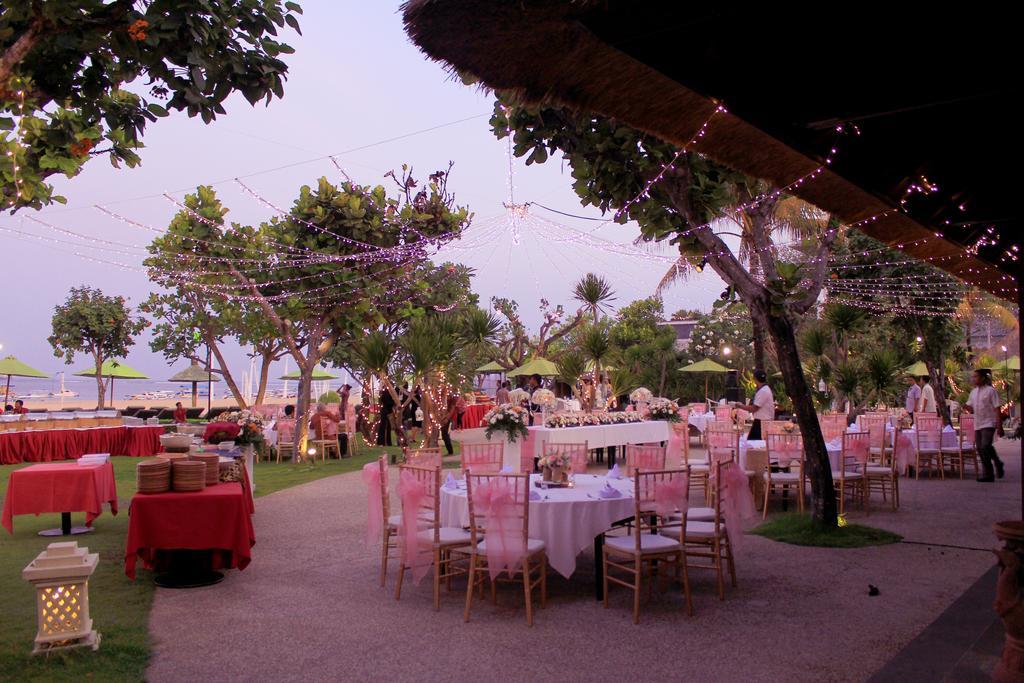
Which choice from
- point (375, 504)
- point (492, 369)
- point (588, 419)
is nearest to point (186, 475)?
point (375, 504)

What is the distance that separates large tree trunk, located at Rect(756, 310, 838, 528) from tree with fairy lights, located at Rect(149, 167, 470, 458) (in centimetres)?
754

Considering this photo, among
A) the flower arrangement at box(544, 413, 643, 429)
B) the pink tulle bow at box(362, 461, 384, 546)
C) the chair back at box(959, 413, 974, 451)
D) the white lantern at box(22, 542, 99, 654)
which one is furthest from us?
the chair back at box(959, 413, 974, 451)

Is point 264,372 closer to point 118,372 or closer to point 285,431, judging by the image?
point 118,372

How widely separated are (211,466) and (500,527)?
255 cm

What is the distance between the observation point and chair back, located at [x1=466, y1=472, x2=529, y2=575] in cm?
532

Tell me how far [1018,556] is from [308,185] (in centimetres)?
1288

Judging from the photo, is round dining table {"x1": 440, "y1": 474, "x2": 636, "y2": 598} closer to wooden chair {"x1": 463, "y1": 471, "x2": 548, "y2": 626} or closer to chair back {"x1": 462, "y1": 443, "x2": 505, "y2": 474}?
wooden chair {"x1": 463, "y1": 471, "x2": 548, "y2": 626}

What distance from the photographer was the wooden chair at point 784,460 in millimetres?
8758

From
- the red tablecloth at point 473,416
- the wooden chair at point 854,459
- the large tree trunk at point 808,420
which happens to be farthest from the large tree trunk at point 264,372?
the large tree trunk at point 808,420

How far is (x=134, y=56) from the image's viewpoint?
10.7ft

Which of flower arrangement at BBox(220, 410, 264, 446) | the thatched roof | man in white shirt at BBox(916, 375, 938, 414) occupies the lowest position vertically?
flower arrangement at BBox(220, 410, 264, 446)

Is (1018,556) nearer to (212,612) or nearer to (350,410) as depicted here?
(212,612)

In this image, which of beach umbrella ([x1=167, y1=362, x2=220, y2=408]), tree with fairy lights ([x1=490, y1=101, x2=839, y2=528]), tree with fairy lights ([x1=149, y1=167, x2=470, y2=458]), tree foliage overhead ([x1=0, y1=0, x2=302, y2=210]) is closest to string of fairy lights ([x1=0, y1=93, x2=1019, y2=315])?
tree with fairy lights ([x1=149, y1=167, x2=470, y2=458])

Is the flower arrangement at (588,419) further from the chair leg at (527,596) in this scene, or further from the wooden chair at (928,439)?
the chair leg at (527,596)
